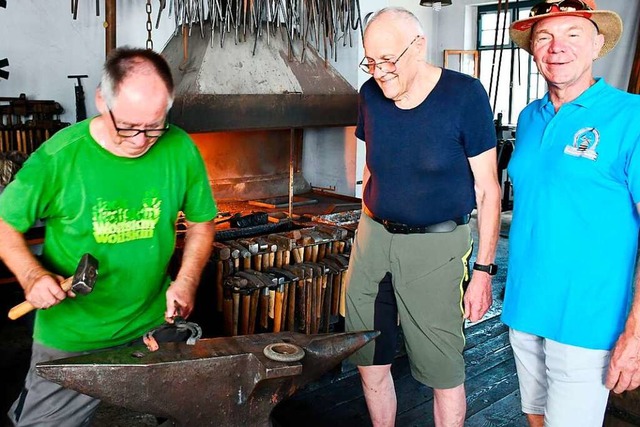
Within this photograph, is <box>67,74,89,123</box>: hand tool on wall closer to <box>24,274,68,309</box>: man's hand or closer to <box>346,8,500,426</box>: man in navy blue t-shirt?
<box>346,8,500,426</box>: man in navy blue t-shirt

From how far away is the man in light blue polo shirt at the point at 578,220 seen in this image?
74.2 inches

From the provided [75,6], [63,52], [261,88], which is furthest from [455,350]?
[63,52]

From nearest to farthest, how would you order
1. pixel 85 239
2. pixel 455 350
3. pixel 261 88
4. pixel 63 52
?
pixel 85 239 → pixel 455 350 → pixel 261 88 → pixel 63 52

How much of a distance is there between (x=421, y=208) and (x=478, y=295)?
15.6 inches

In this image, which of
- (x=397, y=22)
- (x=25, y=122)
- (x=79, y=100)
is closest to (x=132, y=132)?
(x=397, y=22)

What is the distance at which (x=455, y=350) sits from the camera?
2.51 metres

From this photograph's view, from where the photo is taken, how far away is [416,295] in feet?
8.11

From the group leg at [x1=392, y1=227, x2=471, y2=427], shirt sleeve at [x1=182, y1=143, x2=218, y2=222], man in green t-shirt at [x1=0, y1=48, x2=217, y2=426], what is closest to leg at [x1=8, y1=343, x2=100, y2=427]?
man in green t-shirt at [x1=0, y1=48, x2=217, y2=426]

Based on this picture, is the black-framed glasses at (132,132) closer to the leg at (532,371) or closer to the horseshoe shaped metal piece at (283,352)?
the horseshoe shaped metal piece at (283,352)

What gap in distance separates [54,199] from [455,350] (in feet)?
5.05

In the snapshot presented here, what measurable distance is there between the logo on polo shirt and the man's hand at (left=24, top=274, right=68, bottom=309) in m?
1.54

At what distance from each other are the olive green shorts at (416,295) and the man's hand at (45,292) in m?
1.16

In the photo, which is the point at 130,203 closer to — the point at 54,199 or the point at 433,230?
the point at 54,199

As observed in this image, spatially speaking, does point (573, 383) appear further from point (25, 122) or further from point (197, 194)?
point (25, 122)
